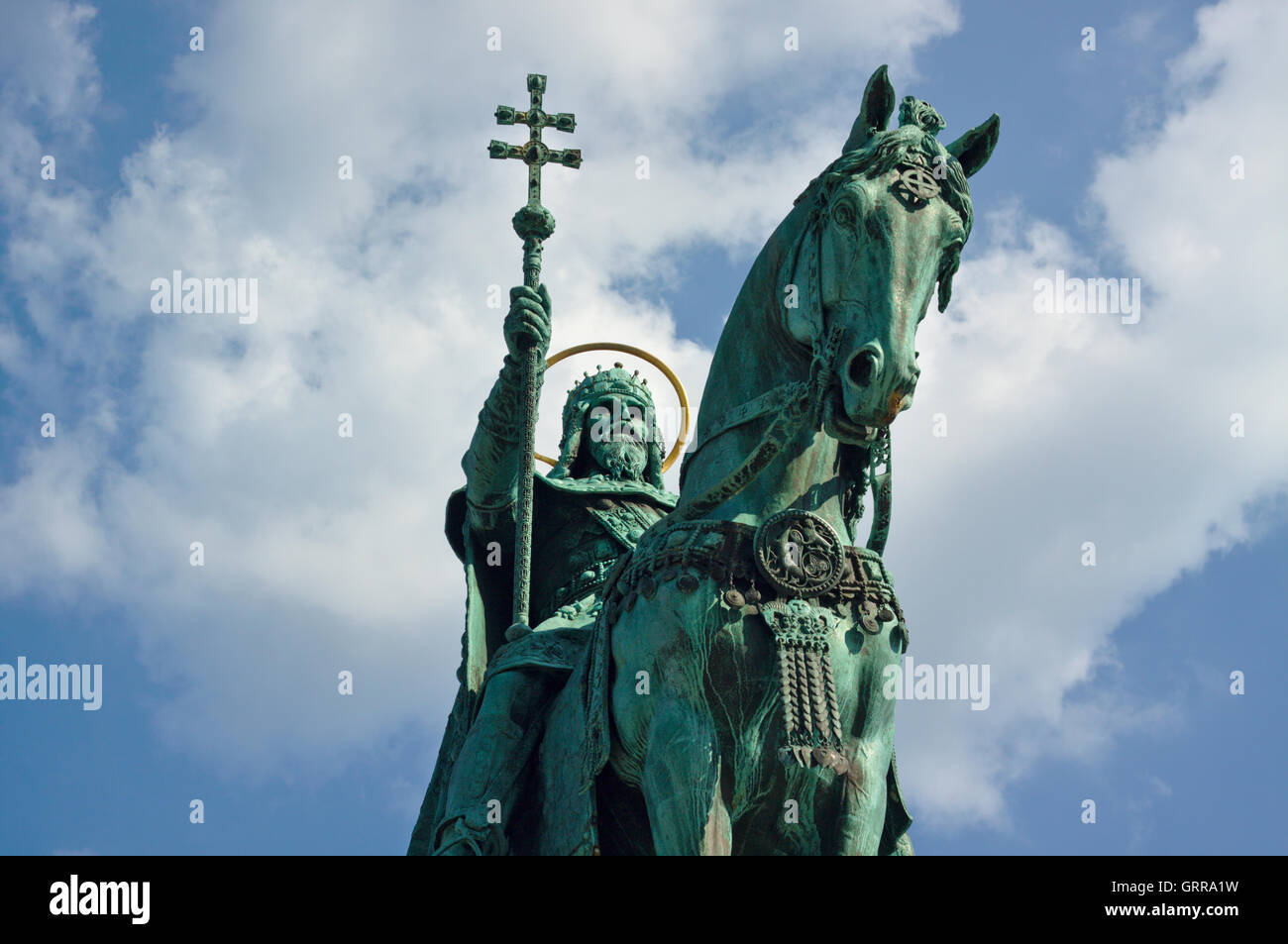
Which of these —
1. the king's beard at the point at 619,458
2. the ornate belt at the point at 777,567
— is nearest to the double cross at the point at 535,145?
the king's beard at the point at 619,458

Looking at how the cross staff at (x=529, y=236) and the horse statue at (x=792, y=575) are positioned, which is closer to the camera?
the horse statue at (x=792, y=575)

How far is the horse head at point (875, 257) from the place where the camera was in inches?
395

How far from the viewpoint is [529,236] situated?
43.0 feet

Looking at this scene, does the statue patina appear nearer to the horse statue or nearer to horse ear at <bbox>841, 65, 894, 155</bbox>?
the horse statue

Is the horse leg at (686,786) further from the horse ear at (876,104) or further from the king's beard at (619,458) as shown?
the king's beard at (619,458)

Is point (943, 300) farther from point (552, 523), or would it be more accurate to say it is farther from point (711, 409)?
point (552, 523)

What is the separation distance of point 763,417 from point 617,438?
349 centimetres

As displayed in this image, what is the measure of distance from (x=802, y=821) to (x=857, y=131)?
11.1 feet

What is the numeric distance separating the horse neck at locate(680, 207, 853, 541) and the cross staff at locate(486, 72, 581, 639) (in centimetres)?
184

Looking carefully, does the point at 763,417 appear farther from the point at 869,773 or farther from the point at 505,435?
the point at 505,435

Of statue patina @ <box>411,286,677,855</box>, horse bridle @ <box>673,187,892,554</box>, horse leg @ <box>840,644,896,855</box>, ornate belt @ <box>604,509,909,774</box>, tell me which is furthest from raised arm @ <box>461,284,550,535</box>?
horse leg @ <box>840,644,896,855</box>

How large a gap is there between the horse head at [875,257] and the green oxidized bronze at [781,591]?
1cm
